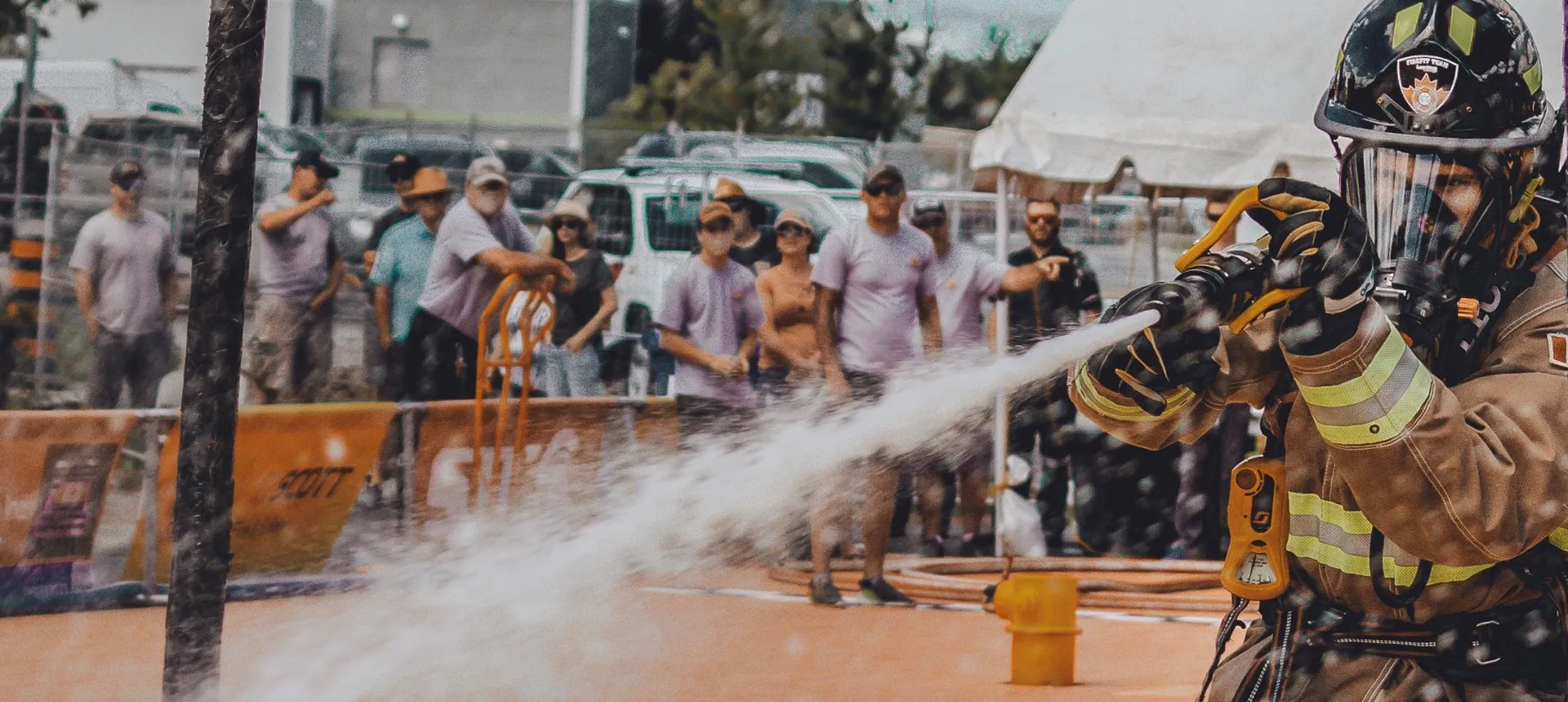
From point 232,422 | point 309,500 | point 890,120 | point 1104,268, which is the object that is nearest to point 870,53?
point 890,120

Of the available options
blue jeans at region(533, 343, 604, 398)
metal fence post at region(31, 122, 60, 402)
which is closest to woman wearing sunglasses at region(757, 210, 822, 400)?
blue jeans at region(533, 343, 604, 398)

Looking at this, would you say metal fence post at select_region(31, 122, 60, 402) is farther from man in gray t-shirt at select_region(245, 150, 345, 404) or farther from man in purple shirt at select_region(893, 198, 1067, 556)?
man in purple shirt at select_region(893, 198, 1067, 556)

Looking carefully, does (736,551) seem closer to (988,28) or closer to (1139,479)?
(1139,479)

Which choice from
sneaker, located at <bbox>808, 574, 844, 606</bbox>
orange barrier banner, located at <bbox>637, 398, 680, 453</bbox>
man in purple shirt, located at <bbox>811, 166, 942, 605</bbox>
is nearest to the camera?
sneaker, located at <bbox>808, 574, 844, 606</bbox>

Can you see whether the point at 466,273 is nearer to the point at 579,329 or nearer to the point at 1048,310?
the point at 579,329

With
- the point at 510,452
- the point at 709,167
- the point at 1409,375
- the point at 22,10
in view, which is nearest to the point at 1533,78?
the point at 1409,375

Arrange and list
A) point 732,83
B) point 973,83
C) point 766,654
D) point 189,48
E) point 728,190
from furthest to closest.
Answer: point 973,83
point 732,83
point 189,48
point 728,190
point 766,654

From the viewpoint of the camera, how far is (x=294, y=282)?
10789 millimetres

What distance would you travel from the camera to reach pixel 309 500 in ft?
31.2

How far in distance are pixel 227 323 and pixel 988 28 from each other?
28.4m

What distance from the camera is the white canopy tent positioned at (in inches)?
400

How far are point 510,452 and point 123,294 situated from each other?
2305 millimetres

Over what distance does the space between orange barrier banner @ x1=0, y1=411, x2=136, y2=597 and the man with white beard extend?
1.87 m

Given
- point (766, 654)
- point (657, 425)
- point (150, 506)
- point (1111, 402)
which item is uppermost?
point (1111, 402)
